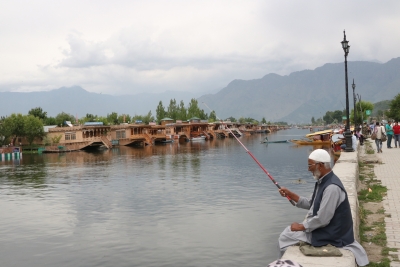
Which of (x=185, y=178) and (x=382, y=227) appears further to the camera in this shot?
(x=185, y=178)

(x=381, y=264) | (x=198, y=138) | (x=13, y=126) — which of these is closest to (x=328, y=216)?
(x=381, y=264)

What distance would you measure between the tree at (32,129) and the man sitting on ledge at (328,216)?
68.5 metres

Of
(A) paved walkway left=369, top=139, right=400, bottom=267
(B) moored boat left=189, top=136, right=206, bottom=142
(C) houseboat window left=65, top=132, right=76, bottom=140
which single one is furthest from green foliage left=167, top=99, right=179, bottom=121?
(A) paved walkway left=369, top=139, right=400, bottom=267

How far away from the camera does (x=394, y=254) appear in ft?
24.1

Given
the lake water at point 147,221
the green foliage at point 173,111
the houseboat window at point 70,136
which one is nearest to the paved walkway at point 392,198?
the lake water at point 147,221

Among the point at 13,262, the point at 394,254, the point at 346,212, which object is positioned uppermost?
the point at 346,212

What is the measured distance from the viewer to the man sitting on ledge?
5703mm

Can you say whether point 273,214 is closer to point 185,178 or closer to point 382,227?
point 382,227

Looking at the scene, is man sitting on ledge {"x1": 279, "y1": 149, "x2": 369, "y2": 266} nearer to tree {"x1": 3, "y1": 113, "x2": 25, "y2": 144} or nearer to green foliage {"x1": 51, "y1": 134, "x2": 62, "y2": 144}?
tree {"x1": 3, "y1": 113, "x2": 25, "y2": 144}

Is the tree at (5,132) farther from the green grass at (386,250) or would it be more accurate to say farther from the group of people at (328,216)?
the group of people at (328,216)

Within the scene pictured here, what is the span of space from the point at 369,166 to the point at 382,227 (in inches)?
441

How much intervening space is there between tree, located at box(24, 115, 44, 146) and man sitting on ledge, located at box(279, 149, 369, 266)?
68.5 metres

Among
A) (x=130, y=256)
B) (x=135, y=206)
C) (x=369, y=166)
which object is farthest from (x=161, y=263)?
(x=369, y=166)

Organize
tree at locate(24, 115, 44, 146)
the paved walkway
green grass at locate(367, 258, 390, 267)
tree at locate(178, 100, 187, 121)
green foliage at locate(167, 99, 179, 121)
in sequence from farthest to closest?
green foliage at locate(167, 99, 179, 121)
tree at locate(178, 100, 187, 121)
tree at locate(24, 115, 44, 146)
the paved walkway
green grass at locate(367, 258, 390, 267)
